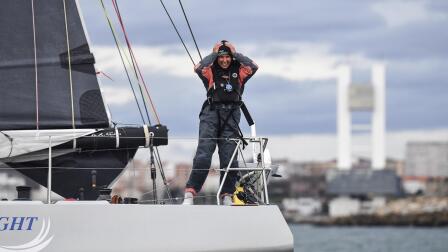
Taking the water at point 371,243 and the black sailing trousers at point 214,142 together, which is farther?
the water at point 371,243

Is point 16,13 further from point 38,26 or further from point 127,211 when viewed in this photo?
point 127,211

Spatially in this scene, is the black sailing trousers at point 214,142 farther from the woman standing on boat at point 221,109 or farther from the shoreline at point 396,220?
the shoreline at point 396,220

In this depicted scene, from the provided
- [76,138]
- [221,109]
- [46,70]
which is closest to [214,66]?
→ [221,109]

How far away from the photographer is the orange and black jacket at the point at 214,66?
35.4 ft

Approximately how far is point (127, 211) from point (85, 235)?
39cm

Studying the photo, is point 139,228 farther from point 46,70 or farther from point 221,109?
point 46,70

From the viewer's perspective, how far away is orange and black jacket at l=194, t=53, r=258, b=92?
10802 mm

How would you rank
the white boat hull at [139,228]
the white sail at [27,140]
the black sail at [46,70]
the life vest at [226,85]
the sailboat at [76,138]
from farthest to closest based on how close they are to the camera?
the black sail at [46,70]
the life vest at [226,85]
the white sail at [27,140]
the sailboat at [76,138]
the white boat hull at [139,228]

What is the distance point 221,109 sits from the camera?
10875 mm

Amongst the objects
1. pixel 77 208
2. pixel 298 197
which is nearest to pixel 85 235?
pixel 77 208

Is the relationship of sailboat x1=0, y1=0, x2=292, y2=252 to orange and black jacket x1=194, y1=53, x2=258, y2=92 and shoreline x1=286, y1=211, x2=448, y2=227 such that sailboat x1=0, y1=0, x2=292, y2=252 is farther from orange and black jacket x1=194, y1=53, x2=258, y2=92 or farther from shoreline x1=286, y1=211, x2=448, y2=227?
shoreline x1=286, y1=211, x2=448, y2=227

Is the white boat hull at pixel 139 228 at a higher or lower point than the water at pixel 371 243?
higher

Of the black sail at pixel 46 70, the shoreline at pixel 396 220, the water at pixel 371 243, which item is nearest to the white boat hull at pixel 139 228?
the black sail at pixel 46 70

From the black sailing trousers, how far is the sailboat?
416 millimetres
